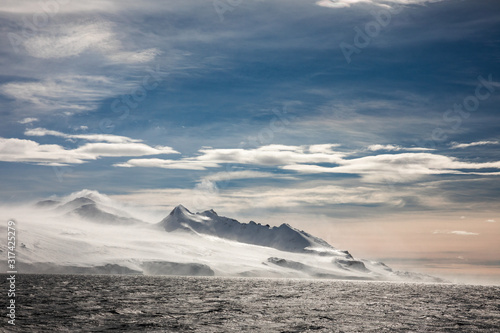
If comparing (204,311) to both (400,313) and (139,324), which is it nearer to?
(139,324)

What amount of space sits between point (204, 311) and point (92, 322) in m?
26.5

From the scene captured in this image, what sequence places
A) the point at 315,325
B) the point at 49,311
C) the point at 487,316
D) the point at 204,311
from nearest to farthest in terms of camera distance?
the point at 315,325 → the point at 49,311 → the point at 204,311 → the point at 487,316

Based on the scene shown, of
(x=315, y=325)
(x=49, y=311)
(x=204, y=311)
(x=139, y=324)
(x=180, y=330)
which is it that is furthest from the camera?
(x=204, y=311)

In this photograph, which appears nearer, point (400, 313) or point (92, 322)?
point (92, 322)

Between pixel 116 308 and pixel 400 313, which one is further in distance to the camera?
pixel 400 313

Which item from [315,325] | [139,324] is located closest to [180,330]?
[139,324]

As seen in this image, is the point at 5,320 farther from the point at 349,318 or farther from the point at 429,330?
the point at 429,330

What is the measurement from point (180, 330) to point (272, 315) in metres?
28.2

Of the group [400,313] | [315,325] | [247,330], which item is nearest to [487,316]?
[400,313]

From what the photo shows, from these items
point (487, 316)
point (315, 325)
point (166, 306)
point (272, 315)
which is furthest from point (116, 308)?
point (487, 316)

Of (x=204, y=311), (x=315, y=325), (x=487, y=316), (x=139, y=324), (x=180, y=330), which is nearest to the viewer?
(x=180, y=330)

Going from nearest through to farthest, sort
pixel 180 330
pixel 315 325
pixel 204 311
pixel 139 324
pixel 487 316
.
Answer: pixel 180 330
pixel 139 324
pixel 315 325
pixel 204 311
pixel 487 316

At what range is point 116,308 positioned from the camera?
96.2 meters

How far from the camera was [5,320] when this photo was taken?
236 ft
